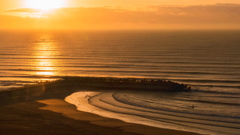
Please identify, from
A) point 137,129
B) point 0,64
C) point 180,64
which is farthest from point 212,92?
point 0,64

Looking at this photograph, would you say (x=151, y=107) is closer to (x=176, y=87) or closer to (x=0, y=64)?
(x=176, y=87)

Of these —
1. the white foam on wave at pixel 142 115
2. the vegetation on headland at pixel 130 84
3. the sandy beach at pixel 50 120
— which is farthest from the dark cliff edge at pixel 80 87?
the white foam on wave at pixel 142 115

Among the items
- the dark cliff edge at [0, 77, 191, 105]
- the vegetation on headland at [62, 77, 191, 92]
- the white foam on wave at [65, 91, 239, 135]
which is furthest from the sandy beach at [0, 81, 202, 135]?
the vegetation on headland at [62, 77, 191, 92]

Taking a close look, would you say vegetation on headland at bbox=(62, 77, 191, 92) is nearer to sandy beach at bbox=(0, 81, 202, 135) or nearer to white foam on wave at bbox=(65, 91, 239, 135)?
white foam on wave at bbox=(65, 91, 239, 135)

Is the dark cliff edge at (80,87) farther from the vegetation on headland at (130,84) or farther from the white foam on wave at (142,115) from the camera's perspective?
the white foam on wave at (142,115)

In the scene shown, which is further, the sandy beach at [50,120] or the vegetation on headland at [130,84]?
the vegetation on headland at [130,84]

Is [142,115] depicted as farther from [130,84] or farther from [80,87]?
[80,87]

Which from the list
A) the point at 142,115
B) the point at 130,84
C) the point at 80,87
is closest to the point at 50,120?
the point at 142,115

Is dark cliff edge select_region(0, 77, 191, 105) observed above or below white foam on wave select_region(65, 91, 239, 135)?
above
